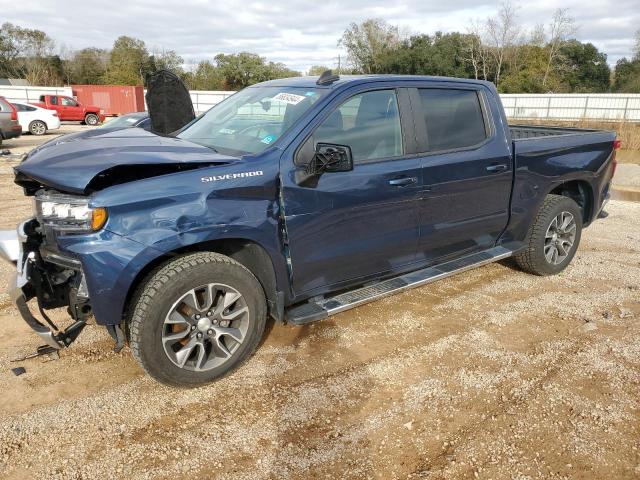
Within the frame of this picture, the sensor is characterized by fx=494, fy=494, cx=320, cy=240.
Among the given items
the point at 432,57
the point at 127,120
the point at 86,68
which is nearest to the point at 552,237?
the point at 127,120

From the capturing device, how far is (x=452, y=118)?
13.6 feet

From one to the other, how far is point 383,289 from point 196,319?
4.74 feet

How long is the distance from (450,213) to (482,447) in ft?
6.42

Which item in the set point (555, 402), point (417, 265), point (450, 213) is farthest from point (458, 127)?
point (555, 402)

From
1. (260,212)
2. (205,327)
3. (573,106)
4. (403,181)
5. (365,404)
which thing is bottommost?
(365,404)

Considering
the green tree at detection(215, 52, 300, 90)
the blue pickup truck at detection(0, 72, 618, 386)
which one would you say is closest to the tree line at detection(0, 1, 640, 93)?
the green tree at detection(215, 52, 300, 90)

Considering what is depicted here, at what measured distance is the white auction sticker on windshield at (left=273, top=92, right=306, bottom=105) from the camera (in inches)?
141

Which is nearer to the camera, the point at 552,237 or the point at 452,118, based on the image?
the point at 452,118

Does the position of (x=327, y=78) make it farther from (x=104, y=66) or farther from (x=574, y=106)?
(x=104, y=66)

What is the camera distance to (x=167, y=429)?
9.25 ft

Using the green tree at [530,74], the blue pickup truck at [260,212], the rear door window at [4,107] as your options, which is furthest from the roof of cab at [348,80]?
the green tree at [530,74]

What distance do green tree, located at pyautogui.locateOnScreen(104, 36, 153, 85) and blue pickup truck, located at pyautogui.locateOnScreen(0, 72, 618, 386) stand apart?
52647mm

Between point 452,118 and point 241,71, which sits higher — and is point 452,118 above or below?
below

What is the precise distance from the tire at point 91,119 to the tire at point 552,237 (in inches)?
1097
